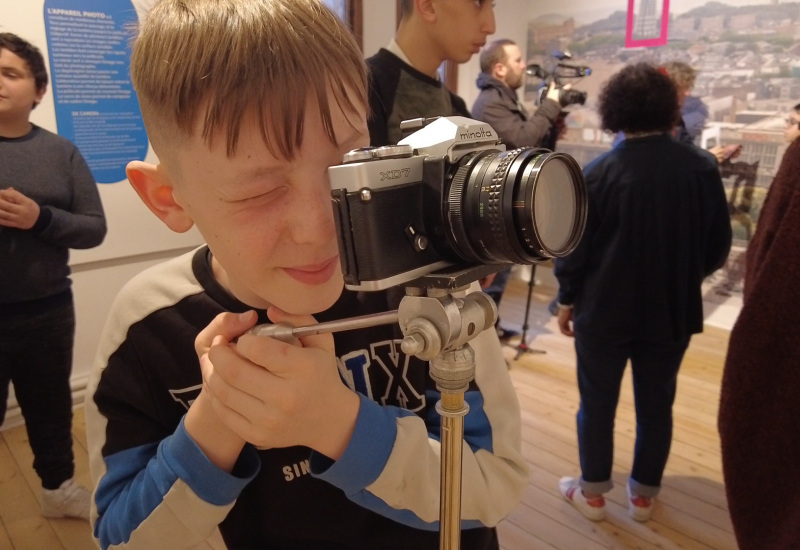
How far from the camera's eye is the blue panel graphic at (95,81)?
2070 mm

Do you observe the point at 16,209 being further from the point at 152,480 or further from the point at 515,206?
the point at 515,206

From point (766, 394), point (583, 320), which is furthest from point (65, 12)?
point (766, 394)

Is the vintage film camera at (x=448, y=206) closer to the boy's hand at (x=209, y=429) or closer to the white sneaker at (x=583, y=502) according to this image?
the boy's hand at (x=209, y=429)

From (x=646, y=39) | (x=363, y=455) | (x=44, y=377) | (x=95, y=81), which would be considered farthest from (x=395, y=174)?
(x=646, y=39)

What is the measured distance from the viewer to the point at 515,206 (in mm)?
413

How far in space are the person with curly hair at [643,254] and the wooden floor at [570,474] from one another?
9.6 inches

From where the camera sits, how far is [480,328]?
1.44 feet

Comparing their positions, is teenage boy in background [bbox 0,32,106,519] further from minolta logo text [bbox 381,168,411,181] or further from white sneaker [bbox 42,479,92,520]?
minolta logo text [bbox 381,168,411,181]

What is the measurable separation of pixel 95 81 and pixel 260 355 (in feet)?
6.91

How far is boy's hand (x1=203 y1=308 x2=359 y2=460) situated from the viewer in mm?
488

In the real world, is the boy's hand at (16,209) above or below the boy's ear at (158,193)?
below

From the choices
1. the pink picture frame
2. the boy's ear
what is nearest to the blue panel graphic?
the boy's ear

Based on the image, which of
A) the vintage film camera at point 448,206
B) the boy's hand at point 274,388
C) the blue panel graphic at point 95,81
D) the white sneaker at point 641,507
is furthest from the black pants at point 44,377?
the white sneaker at point 641,507

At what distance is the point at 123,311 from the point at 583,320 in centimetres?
135
